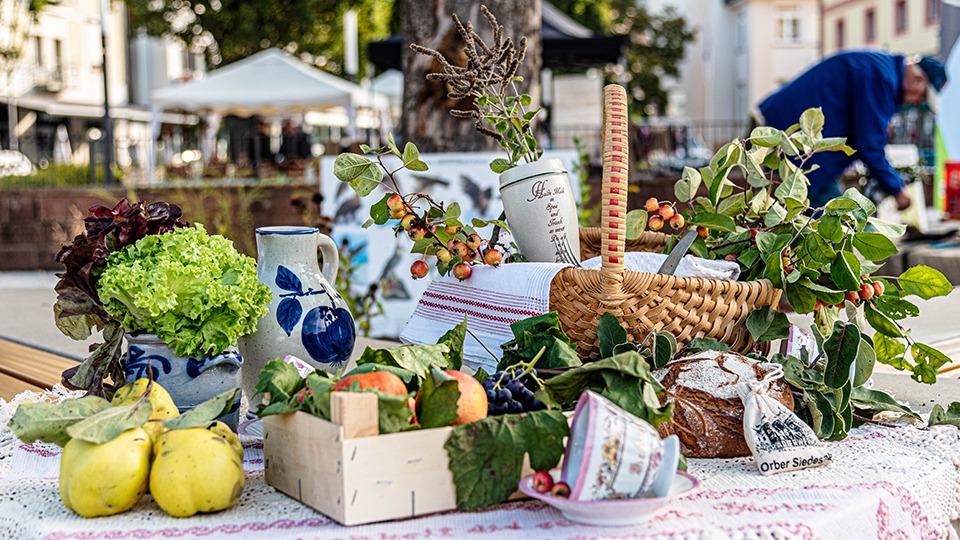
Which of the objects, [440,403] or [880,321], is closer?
[440,403]

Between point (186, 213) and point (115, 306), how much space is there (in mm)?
6449

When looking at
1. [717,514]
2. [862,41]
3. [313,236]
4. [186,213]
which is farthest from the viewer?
[862,41]

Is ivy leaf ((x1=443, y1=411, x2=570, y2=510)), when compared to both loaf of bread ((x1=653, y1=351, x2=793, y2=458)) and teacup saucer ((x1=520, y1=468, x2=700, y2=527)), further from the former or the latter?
loaf of bread ((x1=653, y1=351, x2=793, y2=458))

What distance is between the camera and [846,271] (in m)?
1.30

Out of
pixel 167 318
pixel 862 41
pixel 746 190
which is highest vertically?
pixel 862 41

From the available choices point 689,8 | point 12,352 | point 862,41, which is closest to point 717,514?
point 12,352

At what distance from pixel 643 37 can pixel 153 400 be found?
83.0 feet

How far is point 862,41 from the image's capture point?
2828 cm

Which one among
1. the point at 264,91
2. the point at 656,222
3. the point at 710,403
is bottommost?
the point at 710,403

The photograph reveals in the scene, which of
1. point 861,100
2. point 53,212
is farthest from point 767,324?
point 53,212

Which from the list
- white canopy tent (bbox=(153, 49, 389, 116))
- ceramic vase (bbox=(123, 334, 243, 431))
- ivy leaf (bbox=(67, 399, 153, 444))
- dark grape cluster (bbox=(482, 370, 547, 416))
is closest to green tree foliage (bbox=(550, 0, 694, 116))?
white canopy tent (bbox=(153, 49, 389, 116))

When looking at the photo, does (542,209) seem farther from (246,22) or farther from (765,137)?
(246,22)

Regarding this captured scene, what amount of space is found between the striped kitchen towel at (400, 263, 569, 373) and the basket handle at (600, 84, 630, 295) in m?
0.11

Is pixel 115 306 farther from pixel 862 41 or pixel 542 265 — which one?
pixel 862 41
